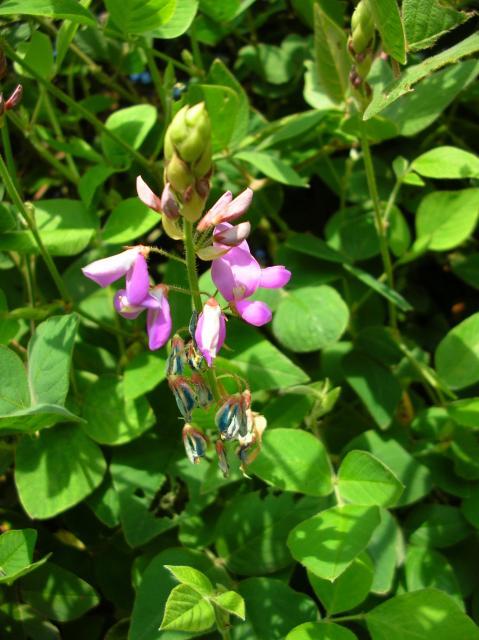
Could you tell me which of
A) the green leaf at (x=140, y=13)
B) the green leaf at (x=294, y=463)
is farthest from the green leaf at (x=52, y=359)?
the green leaf at (x=140, y=13)

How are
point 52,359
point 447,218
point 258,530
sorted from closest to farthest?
point 52,359 < point 258,530 < point 447,218

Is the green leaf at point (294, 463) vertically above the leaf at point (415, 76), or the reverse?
the leaf at point (415, 76)

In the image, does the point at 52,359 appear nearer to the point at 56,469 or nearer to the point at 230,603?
the point at 56,469

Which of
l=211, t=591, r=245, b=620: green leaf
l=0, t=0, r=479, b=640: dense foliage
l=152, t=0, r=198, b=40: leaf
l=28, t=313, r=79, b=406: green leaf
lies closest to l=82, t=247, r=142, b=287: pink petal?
l=0, t=0, r=479, b=640: dense foliage

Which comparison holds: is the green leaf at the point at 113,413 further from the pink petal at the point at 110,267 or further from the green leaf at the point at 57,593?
the pink petal at the point at 110,267

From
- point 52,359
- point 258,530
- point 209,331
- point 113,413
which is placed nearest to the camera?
point 209,331

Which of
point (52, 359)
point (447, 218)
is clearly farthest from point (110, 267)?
point (447, 218)

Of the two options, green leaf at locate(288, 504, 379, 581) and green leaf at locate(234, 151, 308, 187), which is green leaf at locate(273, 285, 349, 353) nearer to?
green leaf at locate(234, 151, 308, 187)
